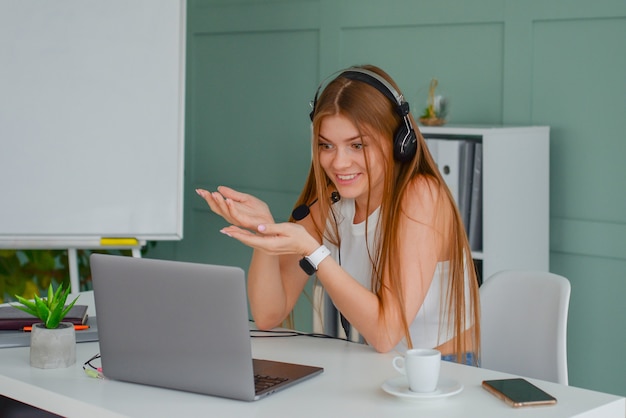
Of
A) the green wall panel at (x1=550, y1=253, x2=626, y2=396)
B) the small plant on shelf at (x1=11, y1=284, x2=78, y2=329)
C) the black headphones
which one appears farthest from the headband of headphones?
the green wall panel at (x1=550, y1=253, x2=626, y2=396)

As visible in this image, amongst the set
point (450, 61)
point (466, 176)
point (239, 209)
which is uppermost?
point (450, 61)

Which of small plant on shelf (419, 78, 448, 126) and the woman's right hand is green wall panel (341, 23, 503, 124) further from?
the woman's right hand

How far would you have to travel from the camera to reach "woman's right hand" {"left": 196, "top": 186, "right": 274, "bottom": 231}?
1.69 metres

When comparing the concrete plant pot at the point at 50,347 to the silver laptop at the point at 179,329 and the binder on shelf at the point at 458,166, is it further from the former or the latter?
the binder on shelf at the point at 458,166

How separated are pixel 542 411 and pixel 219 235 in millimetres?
2758

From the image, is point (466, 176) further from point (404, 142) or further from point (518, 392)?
point (518, 392)

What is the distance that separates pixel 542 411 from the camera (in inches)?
54.3

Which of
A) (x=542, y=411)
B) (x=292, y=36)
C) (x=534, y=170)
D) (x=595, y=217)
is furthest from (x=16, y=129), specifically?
(x=542, y=411)

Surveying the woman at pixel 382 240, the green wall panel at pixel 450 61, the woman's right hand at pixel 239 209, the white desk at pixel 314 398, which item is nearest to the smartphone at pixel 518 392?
the white desk at pixel 314 398

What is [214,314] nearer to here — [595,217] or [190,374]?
[190,374]

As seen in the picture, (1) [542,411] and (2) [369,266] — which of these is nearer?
(1) [542,411]

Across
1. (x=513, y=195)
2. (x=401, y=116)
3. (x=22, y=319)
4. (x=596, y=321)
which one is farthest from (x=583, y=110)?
(x=22, y=319)

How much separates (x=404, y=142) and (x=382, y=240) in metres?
0.21

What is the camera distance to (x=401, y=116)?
1.93 metres
